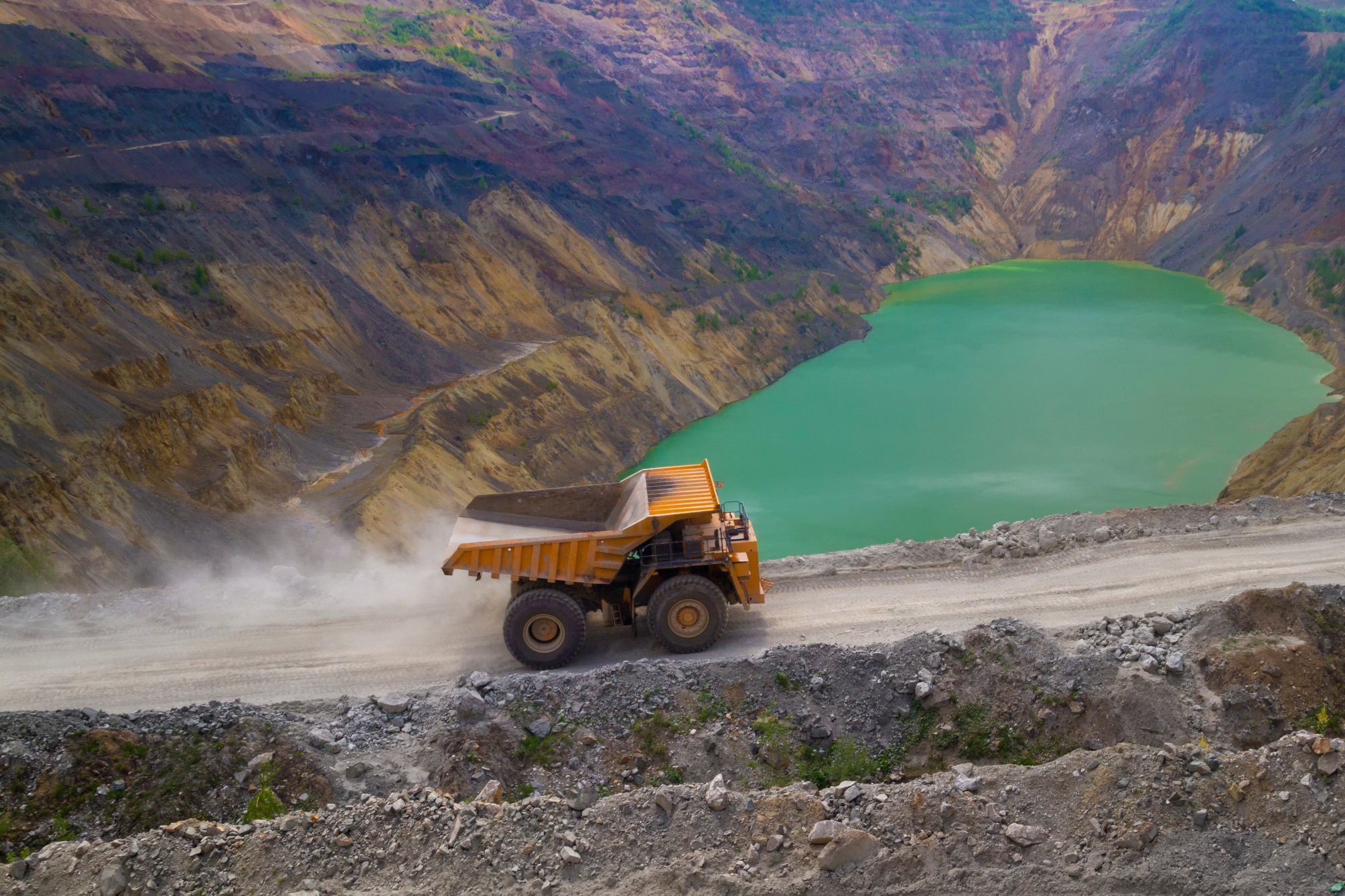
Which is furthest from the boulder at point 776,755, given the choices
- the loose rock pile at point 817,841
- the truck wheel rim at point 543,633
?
the truck wheel rim at point 543,633

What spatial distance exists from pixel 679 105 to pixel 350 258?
152 ft

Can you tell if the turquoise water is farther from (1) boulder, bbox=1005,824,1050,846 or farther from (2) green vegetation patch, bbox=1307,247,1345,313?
(1) boulder, bbox=1005,824,1050,846

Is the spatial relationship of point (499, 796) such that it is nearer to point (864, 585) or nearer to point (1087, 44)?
point (864, 585)

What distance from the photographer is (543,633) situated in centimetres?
1004

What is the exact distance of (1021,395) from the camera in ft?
108

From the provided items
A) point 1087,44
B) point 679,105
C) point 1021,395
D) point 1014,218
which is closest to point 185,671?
point 1021,395

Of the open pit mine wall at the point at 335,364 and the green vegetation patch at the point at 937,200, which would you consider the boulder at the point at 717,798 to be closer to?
the open pit mine wall at the point at 335,364

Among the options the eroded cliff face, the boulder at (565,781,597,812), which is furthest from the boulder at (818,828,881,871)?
the eroded cliff face

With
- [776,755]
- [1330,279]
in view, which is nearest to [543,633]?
[776,755]

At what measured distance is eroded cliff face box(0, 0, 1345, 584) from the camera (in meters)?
18.8

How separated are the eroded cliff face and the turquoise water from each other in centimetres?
239

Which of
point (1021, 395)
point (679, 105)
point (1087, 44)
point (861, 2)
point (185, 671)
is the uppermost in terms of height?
point (861, 2)

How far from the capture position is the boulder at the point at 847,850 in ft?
20.8

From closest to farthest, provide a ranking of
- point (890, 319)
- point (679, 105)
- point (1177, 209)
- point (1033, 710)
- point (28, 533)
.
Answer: point (1033, 710), point (28, 533), point (890, 319), point (1177, 209), point (679, 105)
